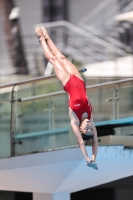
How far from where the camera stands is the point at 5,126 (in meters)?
11.1

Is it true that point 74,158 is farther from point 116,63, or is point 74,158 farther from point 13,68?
point 13,68

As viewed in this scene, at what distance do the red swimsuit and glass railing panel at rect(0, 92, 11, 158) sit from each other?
220 centimetres

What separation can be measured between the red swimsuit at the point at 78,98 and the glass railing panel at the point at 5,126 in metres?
2.20

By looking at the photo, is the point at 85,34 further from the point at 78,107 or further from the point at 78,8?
the point at 78,107

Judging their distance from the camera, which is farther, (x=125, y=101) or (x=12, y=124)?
(x=125, y=101)

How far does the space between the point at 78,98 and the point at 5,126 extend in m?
2.43

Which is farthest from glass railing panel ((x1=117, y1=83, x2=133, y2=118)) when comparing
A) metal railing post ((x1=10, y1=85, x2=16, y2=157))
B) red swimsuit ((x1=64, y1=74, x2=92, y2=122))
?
red swimsuit ((x1=64, y1=74, x2=92, y2=122))

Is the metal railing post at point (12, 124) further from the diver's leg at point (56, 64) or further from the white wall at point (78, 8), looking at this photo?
the white wall at point (78, 8)

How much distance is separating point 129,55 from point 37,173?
424 inches

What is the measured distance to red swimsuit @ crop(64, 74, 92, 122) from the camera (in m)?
8.95

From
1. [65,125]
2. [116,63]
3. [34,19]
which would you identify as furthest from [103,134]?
[34,19]

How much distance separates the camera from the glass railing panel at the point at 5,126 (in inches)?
431

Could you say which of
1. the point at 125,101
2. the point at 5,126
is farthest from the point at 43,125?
the point at 125,101

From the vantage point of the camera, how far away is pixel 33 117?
11305 millimetres
